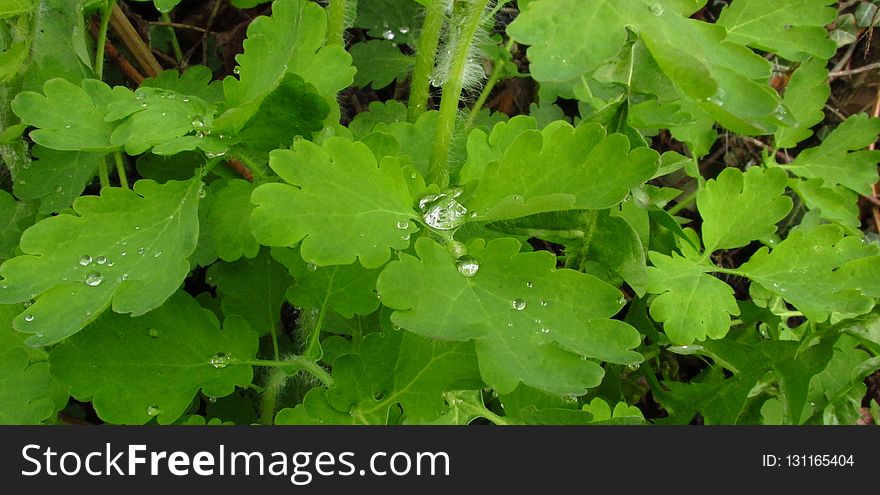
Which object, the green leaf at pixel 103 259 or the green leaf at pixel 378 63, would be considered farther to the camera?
the green leaf at pixel 378 63

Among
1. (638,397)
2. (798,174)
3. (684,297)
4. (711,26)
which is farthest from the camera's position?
(798,174)

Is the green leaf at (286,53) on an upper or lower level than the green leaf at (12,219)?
upper

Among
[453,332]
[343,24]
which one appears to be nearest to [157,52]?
[343,24]

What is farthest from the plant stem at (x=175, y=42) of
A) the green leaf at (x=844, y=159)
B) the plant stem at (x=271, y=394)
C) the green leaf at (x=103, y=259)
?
the green leaf at (x=844, y=159)

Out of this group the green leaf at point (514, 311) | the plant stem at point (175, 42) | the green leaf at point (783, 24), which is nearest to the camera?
the green leaf at point (514, 311)

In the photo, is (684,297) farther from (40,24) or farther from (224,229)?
(40,24)

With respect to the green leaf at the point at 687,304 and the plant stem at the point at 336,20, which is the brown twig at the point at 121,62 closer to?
the plant stem at the point at 336,20
